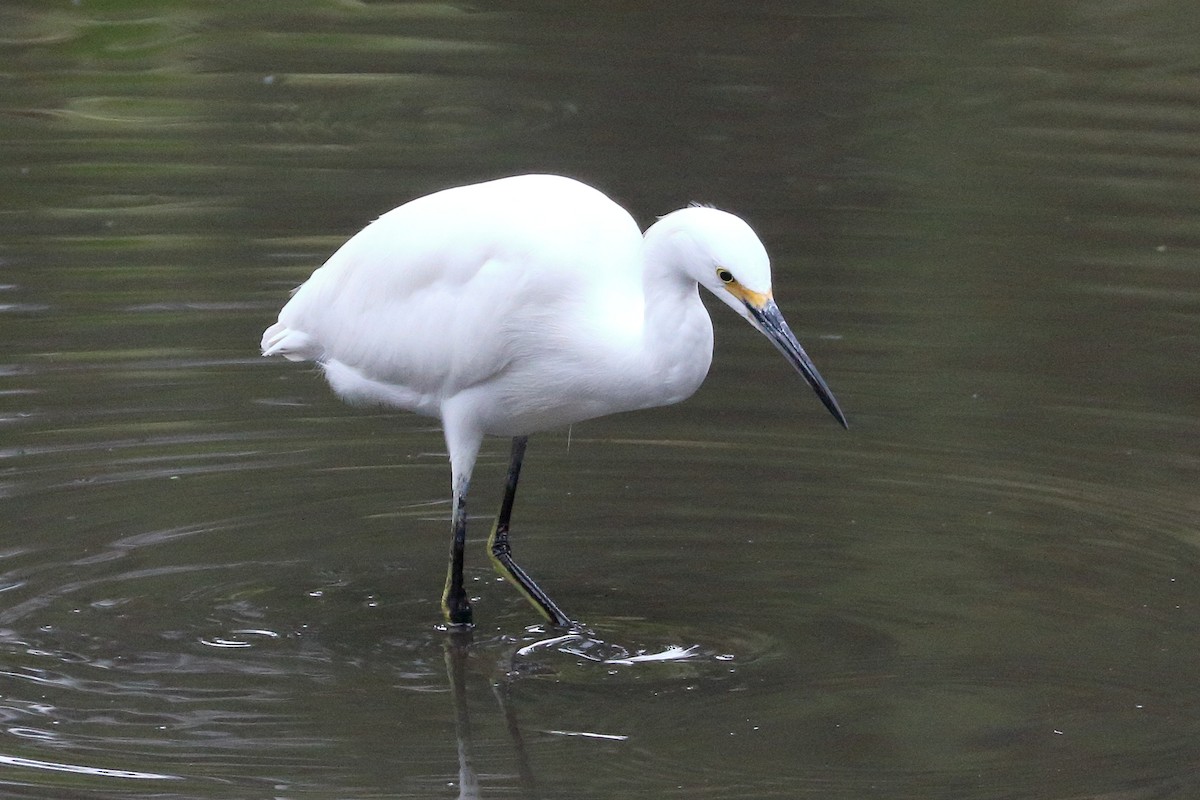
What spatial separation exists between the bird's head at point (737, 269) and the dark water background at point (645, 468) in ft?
3.22

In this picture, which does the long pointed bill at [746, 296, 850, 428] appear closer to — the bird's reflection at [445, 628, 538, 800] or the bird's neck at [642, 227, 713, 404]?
the bird's neck at [642, 227, 713, 404]

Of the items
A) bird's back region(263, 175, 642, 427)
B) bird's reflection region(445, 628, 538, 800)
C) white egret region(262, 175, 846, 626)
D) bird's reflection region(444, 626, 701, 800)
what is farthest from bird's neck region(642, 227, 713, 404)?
bird's reflection region(445, 628, 538, 800)

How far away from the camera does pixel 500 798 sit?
493 cm

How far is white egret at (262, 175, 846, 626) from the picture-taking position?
17.6 ft

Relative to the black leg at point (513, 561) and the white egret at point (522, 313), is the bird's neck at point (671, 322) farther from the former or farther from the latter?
the black leg at point (513, 561)

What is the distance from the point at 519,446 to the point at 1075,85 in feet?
26.3

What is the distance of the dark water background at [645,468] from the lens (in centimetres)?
523

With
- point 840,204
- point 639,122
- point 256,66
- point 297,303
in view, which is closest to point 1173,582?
point 297,303

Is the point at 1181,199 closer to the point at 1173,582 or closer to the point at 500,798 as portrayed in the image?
the point at 1173,582

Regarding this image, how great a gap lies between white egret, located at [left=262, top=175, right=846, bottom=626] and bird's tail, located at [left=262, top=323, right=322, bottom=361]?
16 millimetres

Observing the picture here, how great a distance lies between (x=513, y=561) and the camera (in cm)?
635

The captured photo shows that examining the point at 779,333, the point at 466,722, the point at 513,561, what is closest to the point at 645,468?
the point at 513,561

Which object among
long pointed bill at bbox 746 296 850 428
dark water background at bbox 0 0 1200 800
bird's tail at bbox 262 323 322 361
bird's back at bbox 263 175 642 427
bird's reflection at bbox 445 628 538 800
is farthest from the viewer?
bird's tail at bbox 262 323 322 361

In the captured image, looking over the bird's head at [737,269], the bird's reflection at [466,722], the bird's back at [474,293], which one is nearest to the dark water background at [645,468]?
the bird's reflection at [466,722]
